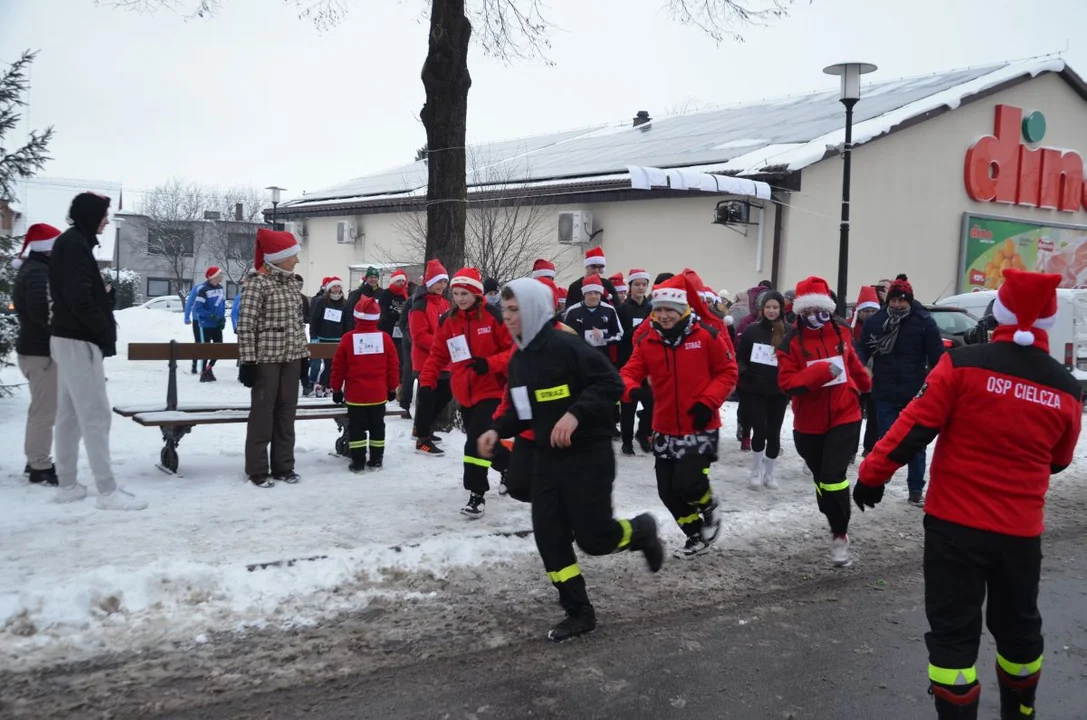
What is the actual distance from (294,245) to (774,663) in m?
5.30

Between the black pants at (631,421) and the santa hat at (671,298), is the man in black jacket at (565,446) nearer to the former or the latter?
the santa hat at (671,298)

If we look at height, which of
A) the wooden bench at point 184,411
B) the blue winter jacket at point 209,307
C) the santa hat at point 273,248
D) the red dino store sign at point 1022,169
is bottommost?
the wooden bench at point 184,411

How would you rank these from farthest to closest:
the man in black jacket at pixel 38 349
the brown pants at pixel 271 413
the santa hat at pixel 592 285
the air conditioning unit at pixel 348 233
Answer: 1. the air conditioning unit at pixel 348 233
2. the santa hat at pixel 592 285
3. the brown pants at pixel 271 413
4. the man in black jacket at pixel 38 349

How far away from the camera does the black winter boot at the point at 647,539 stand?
17.2 ft

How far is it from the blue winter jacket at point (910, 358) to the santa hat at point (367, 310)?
4828mm

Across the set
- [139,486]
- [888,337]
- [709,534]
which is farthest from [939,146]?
[139,486]

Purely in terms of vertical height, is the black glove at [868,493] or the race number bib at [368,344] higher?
the race number bib at [368,344]

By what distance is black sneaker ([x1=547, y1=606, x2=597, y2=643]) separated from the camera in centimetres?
512

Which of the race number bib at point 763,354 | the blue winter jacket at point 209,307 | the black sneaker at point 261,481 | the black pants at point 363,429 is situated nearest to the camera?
the black sneaker at point 261,481

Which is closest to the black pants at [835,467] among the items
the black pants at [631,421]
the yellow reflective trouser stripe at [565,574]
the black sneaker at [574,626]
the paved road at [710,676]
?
the paved road at [710,676]

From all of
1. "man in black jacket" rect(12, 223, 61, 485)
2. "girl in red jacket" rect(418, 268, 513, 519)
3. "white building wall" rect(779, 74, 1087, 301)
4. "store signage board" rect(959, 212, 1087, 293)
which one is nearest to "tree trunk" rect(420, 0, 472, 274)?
"girl in red jacket" rect(418, 268, 513, 519)

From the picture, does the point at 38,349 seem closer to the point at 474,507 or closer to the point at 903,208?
the point at 474,507

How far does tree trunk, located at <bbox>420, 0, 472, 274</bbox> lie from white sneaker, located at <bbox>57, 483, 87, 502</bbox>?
489 centimetres

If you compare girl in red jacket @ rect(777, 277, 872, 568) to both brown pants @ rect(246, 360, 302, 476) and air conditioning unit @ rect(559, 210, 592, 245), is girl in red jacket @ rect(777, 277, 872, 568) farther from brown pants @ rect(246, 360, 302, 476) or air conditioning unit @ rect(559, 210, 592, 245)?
air conditioning unit @ rect(559, 210, 592, 245)
